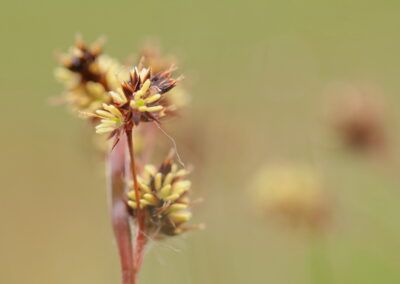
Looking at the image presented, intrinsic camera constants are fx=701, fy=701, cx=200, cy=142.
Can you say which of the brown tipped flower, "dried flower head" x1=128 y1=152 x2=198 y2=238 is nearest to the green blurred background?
"dried flower head" x1=128 y1=152 x2=198 y2=238

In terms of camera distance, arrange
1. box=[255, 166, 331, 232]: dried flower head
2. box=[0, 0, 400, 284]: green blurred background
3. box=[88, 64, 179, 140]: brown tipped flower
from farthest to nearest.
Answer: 1. box=[0, 0, 400, 284]: green blurred background
2. box=[255, 166, 331, 232]: dried flower head
3. box=[88, 64, 179, 140]: brown tipped flower

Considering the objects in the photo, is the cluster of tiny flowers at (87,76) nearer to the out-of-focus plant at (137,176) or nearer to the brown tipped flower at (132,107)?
the out-of-focus plant at (137,176)

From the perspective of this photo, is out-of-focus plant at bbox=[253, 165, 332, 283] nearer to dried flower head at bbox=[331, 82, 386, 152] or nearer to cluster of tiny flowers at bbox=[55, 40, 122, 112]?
dried flower head at bbox=[331, 82, 386, 152]

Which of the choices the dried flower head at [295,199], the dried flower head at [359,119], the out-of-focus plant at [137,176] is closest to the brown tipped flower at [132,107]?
the out-of-focus plant at [137,176]

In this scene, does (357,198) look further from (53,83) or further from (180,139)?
(53,83)

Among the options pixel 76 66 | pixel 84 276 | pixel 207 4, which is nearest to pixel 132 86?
pixel 76 66

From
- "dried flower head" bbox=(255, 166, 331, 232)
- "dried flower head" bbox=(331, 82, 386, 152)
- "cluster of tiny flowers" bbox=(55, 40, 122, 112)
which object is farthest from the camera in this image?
"dried flower head" bbox=(331, 82, 386, 152)

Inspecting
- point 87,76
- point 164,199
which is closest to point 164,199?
point 164,199
